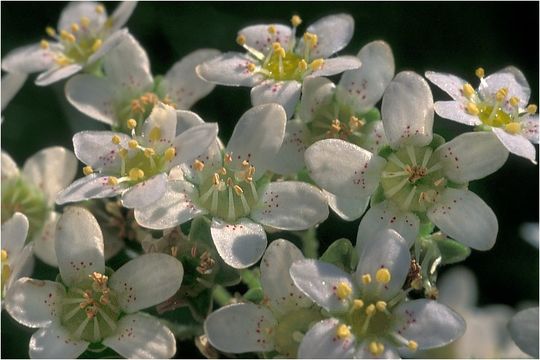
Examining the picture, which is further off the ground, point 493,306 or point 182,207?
point 182,207

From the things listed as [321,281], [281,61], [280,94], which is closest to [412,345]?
[321,281]

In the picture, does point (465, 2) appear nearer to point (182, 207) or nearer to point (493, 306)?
point (493, 306)

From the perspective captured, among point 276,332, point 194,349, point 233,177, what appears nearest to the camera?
→ point 276,332

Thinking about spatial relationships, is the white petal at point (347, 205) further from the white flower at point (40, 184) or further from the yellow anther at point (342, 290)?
the white flower at point (40, 184)

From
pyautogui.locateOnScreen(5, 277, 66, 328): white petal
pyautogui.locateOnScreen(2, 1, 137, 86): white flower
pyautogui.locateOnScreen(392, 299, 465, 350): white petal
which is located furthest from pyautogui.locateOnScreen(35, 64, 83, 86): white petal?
pyautogui.locateOnScreen(392, 299, 465, 350): white petal

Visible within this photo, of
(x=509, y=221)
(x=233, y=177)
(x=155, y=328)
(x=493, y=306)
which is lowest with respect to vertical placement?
(x=493, y=306)

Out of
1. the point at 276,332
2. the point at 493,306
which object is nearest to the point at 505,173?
the point at 493,306

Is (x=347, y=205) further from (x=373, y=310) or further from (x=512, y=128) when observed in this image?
(x=512, y=128)

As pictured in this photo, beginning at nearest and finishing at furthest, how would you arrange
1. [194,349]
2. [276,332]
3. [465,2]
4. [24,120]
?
[276,332]
[194,349]
[24,120]
[465,2]
